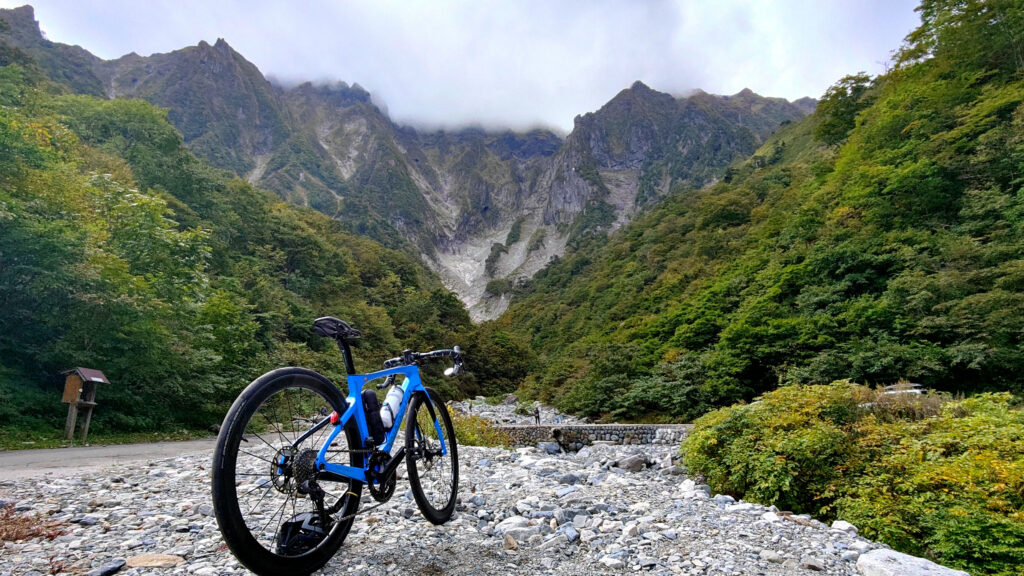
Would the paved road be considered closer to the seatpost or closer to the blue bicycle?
the blue bicycle

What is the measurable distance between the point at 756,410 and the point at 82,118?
146ft

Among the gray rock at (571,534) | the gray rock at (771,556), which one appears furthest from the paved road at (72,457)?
the gray rock at (771,556)

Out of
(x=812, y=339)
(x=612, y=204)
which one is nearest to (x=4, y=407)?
(x=812, y=339)

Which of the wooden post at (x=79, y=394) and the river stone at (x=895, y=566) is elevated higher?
the wooden post at (x=79, y=394)

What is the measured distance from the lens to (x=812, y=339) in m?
14.6

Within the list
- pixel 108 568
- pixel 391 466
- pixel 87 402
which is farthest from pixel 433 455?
pixel 87 402

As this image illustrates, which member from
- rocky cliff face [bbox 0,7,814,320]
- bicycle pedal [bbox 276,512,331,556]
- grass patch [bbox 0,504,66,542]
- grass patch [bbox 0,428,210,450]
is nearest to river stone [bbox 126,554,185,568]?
bicycle pedal [bbox 276,512,331,556]

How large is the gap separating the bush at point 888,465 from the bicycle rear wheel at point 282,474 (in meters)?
5.06

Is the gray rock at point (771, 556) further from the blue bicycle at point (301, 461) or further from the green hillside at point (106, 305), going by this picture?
the green hillside at point (106, 305)

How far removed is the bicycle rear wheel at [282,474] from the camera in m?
2.09

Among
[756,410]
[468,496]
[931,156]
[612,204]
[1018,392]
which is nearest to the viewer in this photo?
[468,496]

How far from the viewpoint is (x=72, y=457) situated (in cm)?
669

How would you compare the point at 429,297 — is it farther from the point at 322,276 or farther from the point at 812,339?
the point at 812,339

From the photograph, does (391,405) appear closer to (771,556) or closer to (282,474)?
(282,474)
